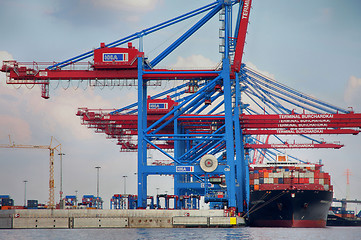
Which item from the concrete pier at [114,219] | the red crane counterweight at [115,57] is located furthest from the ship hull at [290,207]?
the red crane counterweight at [115,57]

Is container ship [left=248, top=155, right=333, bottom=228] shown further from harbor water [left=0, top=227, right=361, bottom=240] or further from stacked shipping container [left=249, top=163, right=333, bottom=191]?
harbor water [left=0, top=227, right=361, bottom=240]

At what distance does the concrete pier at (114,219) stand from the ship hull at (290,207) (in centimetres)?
919

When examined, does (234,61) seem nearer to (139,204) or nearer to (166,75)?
(166,75)

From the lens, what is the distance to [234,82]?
3556 inches

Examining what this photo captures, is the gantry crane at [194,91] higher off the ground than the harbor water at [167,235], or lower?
higher

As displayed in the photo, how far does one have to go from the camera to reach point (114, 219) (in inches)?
2800

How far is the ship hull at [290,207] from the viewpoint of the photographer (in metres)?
79.6

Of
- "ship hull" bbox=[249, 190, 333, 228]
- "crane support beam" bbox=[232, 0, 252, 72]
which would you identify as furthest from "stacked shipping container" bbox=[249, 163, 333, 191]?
"crane support beam" bbox=[232, 0, 252, 72]

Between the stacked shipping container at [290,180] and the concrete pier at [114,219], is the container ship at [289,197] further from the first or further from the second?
the concrete pier at [114,219]

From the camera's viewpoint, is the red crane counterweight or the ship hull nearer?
the red crane counterweight

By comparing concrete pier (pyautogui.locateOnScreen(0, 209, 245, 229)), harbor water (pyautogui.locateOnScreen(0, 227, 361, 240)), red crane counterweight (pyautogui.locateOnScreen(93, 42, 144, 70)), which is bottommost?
harbor water (pyautogui.locateOnScreen(0, 227, 361, 240))

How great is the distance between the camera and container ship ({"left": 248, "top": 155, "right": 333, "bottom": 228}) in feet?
262

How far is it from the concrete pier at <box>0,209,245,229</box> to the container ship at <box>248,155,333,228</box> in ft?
30.5

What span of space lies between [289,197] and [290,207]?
4.93 ft
